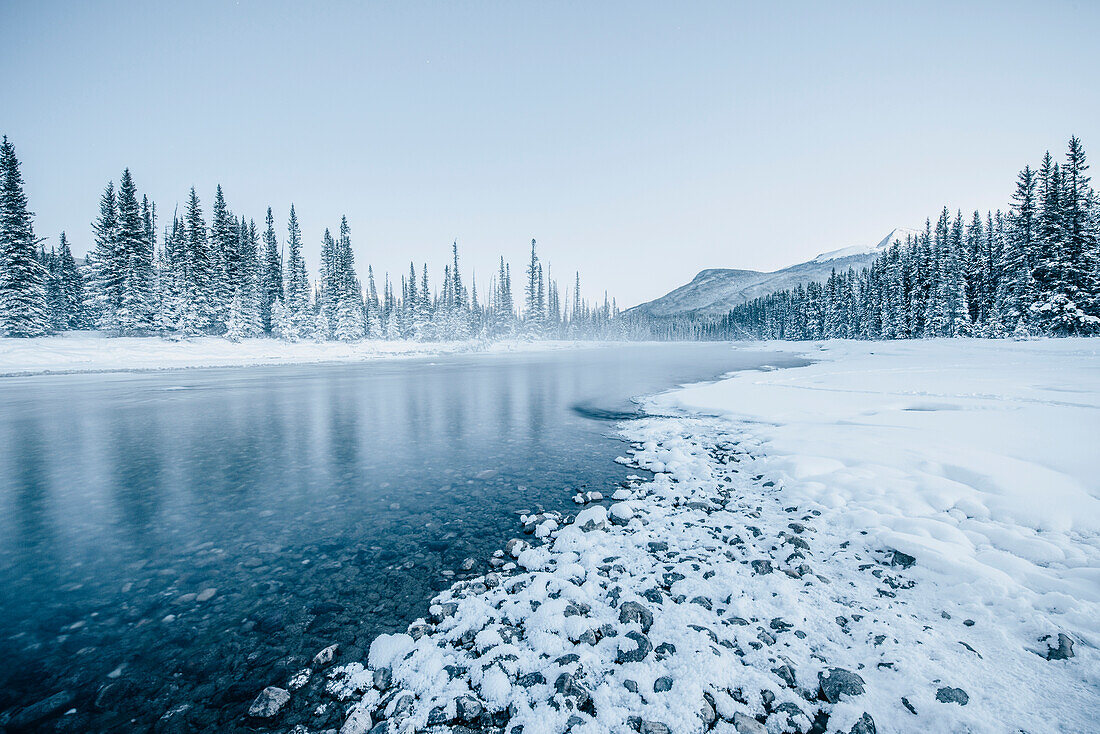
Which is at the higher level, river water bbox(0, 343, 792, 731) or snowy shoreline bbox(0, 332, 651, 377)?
snowy shoreline bbox(0, 332, 651, 377)

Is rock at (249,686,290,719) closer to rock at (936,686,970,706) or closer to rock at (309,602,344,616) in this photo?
rock at (309,602,344,616)

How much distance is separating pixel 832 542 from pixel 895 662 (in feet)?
6.76

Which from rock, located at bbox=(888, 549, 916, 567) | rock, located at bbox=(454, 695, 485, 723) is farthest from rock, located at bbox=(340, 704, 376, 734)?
rock, located at bbox=(888, 549, 916, 567)

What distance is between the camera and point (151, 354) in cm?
3497

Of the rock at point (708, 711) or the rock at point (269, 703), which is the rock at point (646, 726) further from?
the rock at point (269, 703)

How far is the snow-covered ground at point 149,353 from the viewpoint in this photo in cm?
2867

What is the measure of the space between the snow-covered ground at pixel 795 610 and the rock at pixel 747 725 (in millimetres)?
18

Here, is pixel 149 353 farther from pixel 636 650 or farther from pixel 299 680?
pixel 636 650

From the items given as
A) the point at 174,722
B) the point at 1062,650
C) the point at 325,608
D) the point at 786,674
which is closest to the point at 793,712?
the point at 786,674

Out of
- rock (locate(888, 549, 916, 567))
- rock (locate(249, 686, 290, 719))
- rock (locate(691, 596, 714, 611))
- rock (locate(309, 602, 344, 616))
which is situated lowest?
rock (locate(309, 602, 344, 616))

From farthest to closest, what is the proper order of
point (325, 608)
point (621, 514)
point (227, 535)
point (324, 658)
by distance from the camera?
point (621, 514), point (227, 535), point (325, 608), point (324, 658)

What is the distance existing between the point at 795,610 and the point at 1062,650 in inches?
64.2

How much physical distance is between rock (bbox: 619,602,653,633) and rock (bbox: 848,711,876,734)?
4.89ft

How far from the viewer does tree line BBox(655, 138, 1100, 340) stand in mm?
32688
